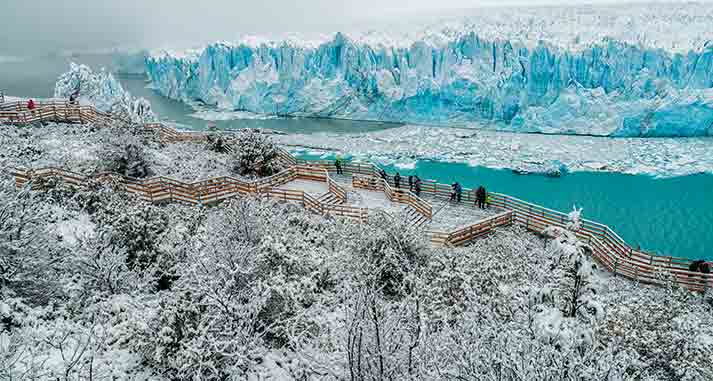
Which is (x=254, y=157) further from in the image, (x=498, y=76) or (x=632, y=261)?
(x=498, y=76)

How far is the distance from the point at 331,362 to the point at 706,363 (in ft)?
24.9

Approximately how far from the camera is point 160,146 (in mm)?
23266

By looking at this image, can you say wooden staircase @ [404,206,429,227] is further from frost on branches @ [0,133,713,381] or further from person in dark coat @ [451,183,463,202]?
frost on branches @ [0,133,713,381]

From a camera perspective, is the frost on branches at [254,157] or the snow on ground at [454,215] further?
the frost on branches at [254,157]

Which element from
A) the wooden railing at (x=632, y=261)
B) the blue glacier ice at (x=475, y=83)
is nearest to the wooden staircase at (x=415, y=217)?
the wooden railing at (x=632, y=261)

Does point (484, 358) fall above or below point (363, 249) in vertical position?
above

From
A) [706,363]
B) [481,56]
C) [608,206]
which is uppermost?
[481,56]

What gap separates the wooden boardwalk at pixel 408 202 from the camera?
14.2 metres

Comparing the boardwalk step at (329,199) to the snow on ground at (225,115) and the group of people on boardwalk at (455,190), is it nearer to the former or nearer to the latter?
the group of people on boardwalk at (455,190)

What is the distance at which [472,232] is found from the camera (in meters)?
16.5

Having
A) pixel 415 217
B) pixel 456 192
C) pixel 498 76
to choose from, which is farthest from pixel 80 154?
pixel 498 76

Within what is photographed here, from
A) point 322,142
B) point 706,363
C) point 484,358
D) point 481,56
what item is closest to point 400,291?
point 484,358

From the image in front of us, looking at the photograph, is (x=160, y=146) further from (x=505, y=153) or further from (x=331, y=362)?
(x=505, y=153)

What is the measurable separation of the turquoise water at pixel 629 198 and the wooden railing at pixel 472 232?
33.6 ft
